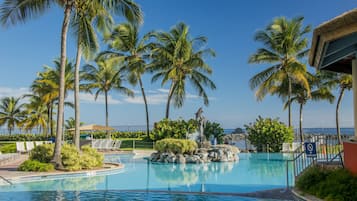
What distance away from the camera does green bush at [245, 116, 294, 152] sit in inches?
910

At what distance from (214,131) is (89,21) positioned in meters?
13.0

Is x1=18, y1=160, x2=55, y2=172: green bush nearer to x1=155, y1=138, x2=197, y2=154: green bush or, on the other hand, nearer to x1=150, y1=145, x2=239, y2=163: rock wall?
x1=150, y1=145, x2=239, y2=163: rock wall

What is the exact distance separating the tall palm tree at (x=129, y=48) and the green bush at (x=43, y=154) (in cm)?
1300

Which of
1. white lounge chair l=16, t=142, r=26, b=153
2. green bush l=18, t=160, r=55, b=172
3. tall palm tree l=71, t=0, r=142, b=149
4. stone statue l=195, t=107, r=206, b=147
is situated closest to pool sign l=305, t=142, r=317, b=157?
green bush l=18, t=160, r=55, b=172

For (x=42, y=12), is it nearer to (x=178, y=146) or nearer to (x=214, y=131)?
(x=178, y=146)

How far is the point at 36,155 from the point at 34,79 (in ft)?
66.3

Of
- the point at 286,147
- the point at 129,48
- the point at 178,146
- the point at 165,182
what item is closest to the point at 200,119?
the point at 178,146

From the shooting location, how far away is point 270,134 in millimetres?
23203

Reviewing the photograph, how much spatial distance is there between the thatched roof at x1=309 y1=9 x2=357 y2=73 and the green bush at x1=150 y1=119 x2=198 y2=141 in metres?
17.9

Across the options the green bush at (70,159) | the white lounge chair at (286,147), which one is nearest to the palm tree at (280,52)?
the white lounge chair at (286,147)

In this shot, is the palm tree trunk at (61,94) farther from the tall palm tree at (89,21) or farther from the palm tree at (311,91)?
the palm tree at (311,91)

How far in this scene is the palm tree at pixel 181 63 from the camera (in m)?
25.7

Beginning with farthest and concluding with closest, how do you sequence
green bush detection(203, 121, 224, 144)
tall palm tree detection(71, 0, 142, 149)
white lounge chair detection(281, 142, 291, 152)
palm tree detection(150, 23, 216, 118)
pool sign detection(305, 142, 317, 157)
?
palm tree detection(150, 23, 216, 118), green bush detection(203, 121, 224, 144), white lounge chair detection(281, 142, 291, 152), tall palm tree detection(71, 0, 142, 149), pool sign detection(305, 142, 317, 157)

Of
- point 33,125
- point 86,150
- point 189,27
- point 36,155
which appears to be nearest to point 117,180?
point 86,150
